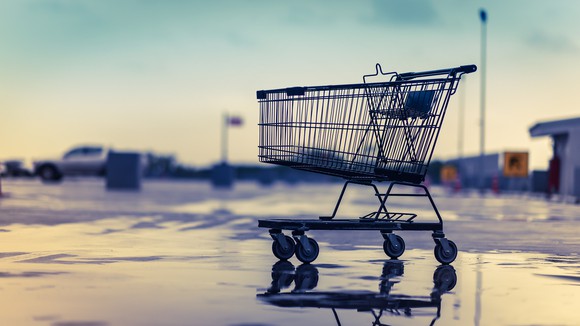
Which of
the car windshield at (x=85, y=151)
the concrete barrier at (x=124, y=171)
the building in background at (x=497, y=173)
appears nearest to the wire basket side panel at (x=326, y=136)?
the concrete barrier at (x=124, y=171)

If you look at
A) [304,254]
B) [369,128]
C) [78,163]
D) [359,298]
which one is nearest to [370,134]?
[369,128]

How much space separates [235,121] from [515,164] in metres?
27.1

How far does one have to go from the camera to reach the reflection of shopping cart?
609 centimetres

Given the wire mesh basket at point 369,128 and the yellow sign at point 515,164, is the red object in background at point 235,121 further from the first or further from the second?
the wire mesh basket at point 369,128

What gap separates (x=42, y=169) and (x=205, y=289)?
4907 centimetres

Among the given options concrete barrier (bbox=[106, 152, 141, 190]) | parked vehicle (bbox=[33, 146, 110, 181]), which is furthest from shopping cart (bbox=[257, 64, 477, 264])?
parked vehicle (bbox=[33, 146, 110, 181])

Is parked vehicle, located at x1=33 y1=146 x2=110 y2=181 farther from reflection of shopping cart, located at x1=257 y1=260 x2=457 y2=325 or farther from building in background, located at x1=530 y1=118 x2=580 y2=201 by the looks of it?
reflection of shopping cart, located at x1=257 y1=260 x2=457 y2=325

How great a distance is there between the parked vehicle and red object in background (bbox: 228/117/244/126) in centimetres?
1700

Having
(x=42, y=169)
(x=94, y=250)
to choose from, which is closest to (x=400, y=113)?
(x=94, y=250)

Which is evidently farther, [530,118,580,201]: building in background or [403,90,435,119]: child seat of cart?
[530,118,580,201]: building in background

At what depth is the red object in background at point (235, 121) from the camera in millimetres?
68981

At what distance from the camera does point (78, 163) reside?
5256 centimetres

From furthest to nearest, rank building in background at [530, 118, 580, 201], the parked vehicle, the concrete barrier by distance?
the parked vehicle, building in background at [530, 118, 580, 201], the concrete barrier

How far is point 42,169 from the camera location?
5409 centimetres
